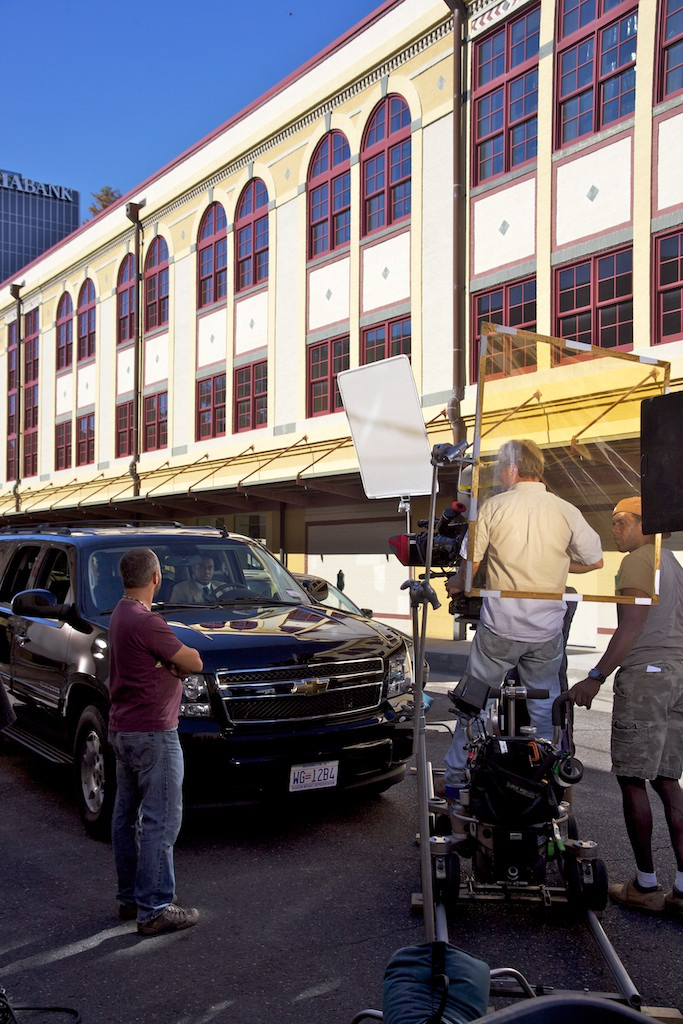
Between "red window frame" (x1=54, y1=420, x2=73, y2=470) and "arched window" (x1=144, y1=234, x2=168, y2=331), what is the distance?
704 centimetres

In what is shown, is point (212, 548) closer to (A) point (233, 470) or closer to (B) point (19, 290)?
(A) point (233, 470)

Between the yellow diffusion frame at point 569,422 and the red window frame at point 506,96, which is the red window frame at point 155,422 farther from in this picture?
the yellow diffusion frame at point 569,422

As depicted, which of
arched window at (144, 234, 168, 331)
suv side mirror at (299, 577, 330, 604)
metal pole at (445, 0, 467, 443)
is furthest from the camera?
arched window at (144, 234, 168, 331)

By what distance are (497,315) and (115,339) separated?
17083mm

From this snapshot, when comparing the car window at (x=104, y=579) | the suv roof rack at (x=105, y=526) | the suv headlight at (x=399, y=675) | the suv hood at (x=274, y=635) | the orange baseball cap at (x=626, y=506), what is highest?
the orange baseball cap at (x=626, y=506)

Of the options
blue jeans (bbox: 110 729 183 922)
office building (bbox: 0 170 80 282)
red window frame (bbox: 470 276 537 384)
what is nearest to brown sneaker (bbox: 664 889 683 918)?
blue jeans (bbox: 110 729 183 922)

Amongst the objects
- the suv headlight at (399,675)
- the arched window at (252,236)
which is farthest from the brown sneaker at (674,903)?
the arched window at (252,236)

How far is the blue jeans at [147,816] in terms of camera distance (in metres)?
4.50

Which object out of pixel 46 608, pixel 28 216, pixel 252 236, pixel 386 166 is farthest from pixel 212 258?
pixel 28 216

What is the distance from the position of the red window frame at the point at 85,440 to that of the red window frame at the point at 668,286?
2215 cm

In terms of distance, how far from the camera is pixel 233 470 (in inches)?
981

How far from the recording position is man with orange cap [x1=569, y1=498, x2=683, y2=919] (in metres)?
4.66

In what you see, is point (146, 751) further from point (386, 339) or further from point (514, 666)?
point (386, 339)

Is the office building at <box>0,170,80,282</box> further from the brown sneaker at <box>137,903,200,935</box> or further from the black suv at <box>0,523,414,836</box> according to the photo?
the brown sneaker at <box>137,903,200,935</box>
